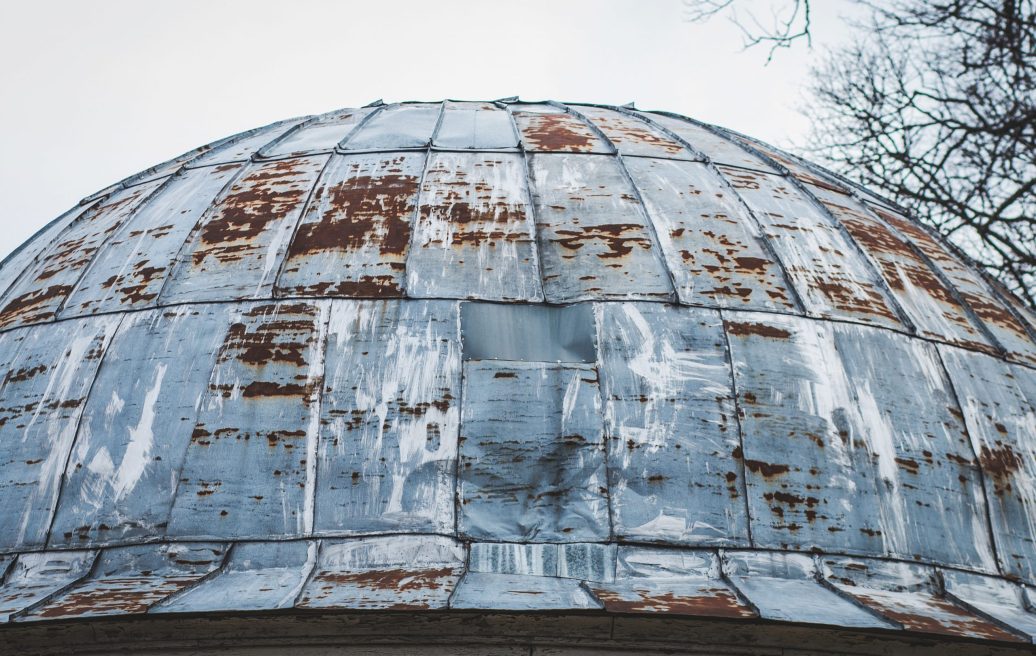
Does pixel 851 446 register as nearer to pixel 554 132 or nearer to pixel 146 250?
pixel 554 132

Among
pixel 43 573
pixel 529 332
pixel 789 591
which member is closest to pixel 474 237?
pixel 529 332

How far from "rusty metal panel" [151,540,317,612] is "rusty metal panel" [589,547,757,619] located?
1.49m

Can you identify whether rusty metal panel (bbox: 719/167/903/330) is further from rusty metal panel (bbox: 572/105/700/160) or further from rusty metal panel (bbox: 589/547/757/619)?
rusty metal panel (bbox: 589/547/757/619)

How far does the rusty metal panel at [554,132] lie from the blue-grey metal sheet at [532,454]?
110 inches

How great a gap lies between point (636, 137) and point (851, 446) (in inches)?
150

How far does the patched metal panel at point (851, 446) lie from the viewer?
5.89 meters

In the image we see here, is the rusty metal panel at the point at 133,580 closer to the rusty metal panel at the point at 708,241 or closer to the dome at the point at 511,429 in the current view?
the dome at the point at 511,429

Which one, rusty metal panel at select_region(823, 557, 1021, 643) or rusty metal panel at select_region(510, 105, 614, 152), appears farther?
rusty metal panel at select_region(510, 105, 614, 152)

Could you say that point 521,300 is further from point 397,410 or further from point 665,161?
point 665,161

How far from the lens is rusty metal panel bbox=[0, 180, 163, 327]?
7.54m

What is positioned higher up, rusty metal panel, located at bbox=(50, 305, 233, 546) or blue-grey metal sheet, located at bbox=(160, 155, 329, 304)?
blue-grey metal sheet, located at bbox=(160, 155, 329, 304)

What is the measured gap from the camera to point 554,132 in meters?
8.98

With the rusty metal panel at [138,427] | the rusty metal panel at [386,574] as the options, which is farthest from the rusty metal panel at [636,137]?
the rusty metal panel at [386,574]

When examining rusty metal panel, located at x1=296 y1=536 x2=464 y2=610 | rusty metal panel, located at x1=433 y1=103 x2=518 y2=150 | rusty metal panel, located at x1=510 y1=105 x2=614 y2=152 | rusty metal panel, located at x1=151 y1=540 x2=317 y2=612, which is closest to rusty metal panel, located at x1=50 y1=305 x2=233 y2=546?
rusty metal panel, located at x1=151 y1=540 x2=317 y2=612
